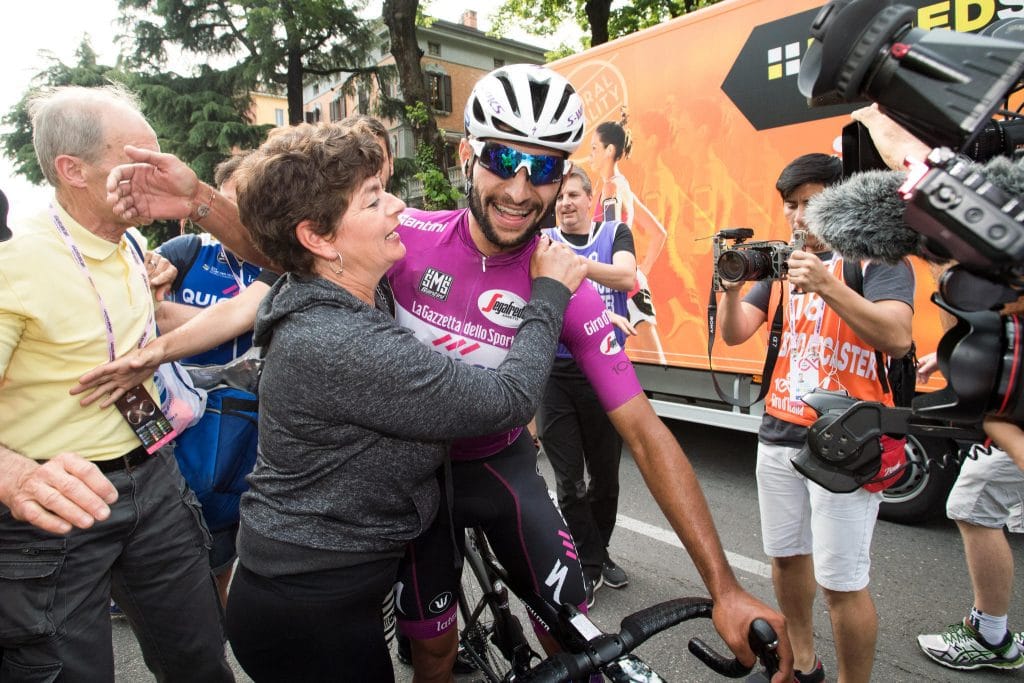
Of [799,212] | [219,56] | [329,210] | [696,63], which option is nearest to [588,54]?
[696,63]

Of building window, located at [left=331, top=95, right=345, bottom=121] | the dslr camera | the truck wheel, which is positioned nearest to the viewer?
the dslr camera

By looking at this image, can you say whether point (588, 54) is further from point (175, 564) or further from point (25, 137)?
point (25, 137)

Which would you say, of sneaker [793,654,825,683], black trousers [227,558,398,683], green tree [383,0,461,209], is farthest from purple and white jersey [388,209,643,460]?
green tree [383,0,461,209]

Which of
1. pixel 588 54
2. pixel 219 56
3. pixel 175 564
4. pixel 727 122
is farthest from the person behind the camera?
pixel 219 56

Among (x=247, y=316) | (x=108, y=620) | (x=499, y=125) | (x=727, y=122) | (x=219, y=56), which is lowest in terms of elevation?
(x=108, y=620)

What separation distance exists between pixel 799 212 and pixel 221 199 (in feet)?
7.73

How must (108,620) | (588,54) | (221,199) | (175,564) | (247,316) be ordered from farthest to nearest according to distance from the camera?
(588,54), (247,316), (221,199), (175,564), (108,620)

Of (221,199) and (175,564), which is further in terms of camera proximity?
(221,199)

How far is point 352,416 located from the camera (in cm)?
139

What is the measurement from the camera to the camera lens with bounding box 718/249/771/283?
2.48m

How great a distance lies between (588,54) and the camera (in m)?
5.88

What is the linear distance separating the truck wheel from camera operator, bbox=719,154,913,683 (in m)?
2.05

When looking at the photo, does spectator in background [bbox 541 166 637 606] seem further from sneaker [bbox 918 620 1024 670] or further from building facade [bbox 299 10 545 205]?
building facade [bbox 299 10 545 205]

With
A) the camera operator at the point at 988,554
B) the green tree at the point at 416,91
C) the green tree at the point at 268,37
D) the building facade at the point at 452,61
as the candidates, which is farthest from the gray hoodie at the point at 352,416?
the building facade at the point at 452,61
